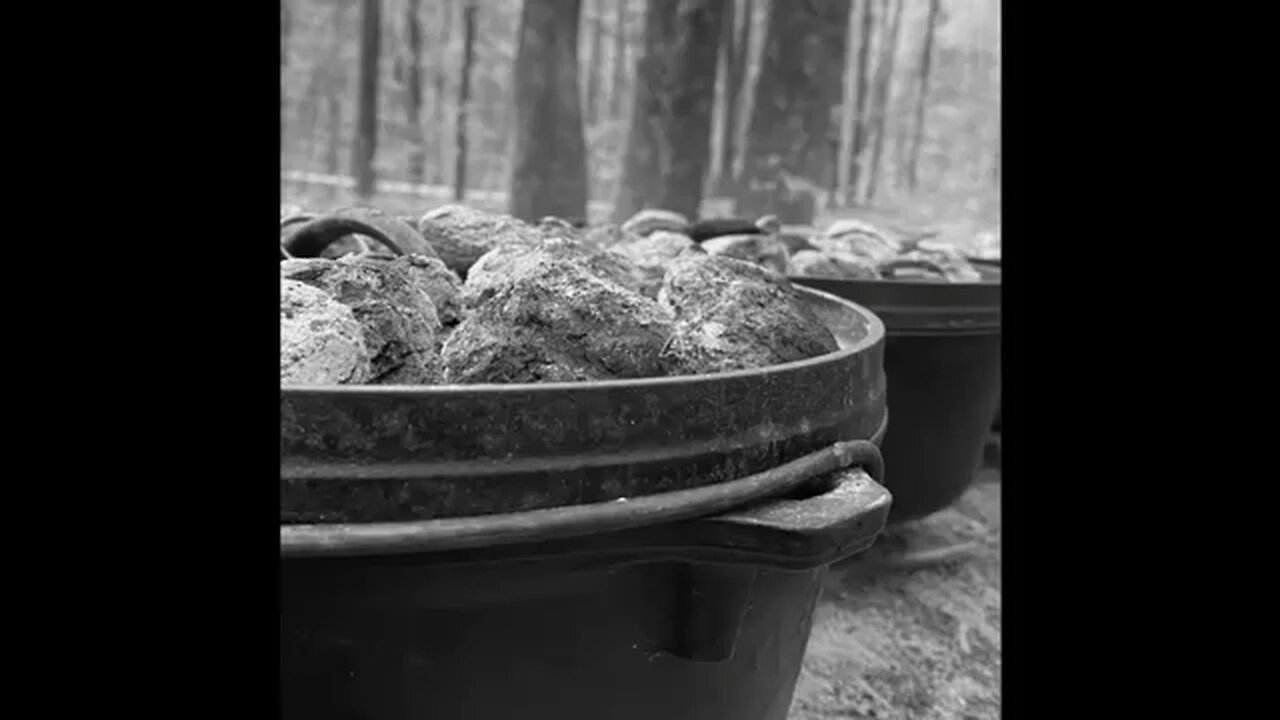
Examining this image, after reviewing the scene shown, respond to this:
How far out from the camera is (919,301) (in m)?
2.34

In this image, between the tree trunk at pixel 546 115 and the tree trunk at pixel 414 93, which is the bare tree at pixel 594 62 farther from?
the tree trunk at pixel 546 115

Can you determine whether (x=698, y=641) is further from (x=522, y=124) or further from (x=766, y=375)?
(x=522, y=124)

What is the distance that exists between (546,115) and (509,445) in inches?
246

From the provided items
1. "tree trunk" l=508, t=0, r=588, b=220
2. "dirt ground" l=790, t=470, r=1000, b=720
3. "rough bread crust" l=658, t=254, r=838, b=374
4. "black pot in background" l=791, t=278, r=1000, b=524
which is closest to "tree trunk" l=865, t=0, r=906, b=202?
"tree trunk" l=508, t=0, r=588, b=220

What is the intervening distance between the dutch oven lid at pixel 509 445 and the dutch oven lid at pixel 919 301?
4.78 ft

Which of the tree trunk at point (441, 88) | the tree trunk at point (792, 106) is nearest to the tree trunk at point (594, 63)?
the tree trunk at point (441, 88)

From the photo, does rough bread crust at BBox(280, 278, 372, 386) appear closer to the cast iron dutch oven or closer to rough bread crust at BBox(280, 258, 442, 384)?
rough bread crust at BBox(280, 258, 442, 384)

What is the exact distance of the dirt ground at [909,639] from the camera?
2104mm

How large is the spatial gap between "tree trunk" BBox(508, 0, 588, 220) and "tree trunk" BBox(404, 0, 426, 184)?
7.28m

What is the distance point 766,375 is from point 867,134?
19788 mm

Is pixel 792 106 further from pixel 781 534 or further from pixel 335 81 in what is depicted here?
pixel 335 81

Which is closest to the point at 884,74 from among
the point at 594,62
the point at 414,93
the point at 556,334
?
the point at 594,62

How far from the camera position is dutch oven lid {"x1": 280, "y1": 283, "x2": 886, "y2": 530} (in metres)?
0.77
